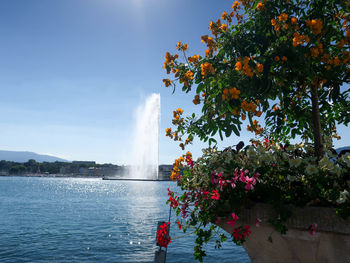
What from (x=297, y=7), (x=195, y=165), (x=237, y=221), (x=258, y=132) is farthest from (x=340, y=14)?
(x=237, y=221)

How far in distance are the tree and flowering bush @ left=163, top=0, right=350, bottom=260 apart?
1 centimetres

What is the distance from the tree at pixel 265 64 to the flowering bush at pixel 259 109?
0.01 meters

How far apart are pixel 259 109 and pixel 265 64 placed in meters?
0.67

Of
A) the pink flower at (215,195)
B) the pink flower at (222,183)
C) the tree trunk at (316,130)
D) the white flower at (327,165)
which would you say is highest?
the tree trunk at (316,130)

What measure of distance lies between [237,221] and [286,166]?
0.92 m

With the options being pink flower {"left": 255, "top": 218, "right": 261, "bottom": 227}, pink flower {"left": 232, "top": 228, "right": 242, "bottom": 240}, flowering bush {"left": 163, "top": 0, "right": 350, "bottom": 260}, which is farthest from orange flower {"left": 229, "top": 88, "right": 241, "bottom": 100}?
pink flower {"left": 232, "top": 228, "right": 242, "bottom": 240}

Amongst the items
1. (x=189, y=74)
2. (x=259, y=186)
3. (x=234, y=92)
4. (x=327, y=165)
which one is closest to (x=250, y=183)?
(x=259, y=186)

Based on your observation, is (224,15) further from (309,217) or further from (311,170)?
(309,217)

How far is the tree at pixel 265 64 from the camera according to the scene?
11.4ft

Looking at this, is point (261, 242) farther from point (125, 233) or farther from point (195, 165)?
point (125, 233)

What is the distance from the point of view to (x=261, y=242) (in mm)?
2986

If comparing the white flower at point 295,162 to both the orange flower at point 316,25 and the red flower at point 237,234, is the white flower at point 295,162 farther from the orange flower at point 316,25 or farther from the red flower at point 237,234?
the orange flower at point 316,25

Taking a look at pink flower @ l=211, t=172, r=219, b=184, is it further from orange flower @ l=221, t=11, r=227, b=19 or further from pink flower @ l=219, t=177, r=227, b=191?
orange flower @ l=221, t=11, r=227, b=19

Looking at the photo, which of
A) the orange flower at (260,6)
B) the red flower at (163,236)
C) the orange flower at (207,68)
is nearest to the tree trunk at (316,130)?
the orange flower at (260,6)
